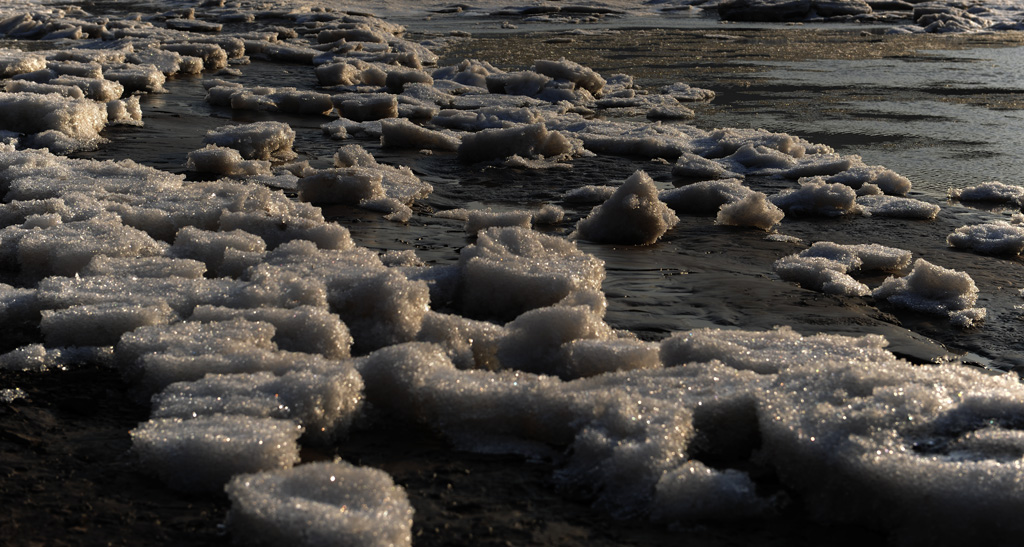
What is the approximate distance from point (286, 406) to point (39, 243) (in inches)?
67.9

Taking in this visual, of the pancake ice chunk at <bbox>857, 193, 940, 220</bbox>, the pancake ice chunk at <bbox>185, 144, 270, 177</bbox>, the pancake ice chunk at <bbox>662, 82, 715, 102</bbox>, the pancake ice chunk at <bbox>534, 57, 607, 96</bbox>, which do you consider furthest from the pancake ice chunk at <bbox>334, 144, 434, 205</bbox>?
the pancake ice chunk at <bbox>662, 82, 715, 102</bbox>

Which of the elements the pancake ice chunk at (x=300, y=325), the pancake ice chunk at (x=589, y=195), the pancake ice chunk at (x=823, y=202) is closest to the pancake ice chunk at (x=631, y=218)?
the pancake ice chunk at (x=589, y=195)

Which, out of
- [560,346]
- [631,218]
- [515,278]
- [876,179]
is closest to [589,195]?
[631,218]

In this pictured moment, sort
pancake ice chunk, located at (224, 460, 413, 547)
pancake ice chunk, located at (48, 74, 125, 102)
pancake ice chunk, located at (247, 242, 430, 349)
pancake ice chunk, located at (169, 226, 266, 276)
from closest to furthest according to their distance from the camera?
pancake ice chunk, located at (224, 460, 413, 547), pancake ice chunk, located at (247, 242, 430, 349), pancake ice chunk, located at (169, 226, 266, 276), pancake ice chunk, located at (48, 74, 125, 102)

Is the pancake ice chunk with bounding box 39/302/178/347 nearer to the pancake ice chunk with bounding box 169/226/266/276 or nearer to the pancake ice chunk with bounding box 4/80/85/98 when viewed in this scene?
the pancake ice chunk with bounding box 169/226/266/276

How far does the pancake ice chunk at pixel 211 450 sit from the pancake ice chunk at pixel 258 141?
Answer: 12.5 ft

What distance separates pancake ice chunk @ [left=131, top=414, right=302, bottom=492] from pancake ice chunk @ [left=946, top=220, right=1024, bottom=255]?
339cm

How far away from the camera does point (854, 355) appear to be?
268 centimetres

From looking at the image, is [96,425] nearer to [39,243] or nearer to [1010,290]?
[39,243]

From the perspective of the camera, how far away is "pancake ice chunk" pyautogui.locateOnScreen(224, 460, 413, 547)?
5.68ft

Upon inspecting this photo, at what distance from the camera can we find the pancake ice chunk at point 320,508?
68.2 inches

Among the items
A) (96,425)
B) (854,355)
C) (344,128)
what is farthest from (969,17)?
(96,425)

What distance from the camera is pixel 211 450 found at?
6.63 ft

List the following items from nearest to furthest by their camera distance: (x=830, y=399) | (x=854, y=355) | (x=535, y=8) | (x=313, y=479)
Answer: (x=313, y=479) < (x=830, y=399) < (x=854, y=355) < (x=535, y=8)
